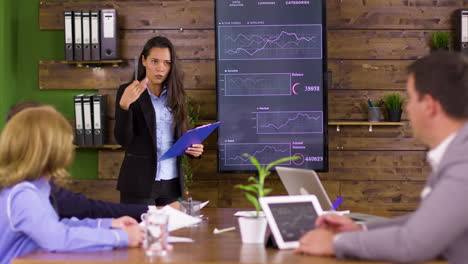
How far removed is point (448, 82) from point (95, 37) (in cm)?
338

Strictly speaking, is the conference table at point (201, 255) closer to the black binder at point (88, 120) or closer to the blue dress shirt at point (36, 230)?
the blue dress shirt at point (36, 230)

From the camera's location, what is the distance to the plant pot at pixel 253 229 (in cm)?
214

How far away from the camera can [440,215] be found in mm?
1622

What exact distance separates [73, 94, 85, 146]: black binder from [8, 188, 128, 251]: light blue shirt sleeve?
2779 millimetres

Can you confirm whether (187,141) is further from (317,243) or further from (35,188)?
(317,243)

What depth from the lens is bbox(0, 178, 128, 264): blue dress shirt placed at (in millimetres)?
1907

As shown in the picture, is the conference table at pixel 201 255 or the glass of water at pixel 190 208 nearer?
the conference table at pixel 201 255

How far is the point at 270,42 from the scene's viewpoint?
4.57 metres

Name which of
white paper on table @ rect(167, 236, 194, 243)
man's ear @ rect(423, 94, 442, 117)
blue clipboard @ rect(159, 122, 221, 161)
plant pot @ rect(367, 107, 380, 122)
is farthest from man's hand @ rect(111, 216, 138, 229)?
plant pot @ rect(367, 107, 380, 122)

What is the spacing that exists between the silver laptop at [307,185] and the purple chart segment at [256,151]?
190 centimetres

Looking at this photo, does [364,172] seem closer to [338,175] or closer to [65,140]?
[338,175]

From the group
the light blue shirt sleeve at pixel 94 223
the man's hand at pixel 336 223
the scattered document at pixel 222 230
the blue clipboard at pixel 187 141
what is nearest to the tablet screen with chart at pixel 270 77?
the blue clipboard at pixel 187 141

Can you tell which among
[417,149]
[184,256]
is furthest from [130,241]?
[417,149]

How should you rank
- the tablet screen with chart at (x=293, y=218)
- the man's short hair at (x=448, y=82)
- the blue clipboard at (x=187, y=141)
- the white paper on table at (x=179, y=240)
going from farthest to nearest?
the blue clipboard at (x=187, y=141) < the white paper on table at (x=179, y=240) < the tablet screen with chart at (x=293, y=218) < the man's short hair at (x=448, y=82)
